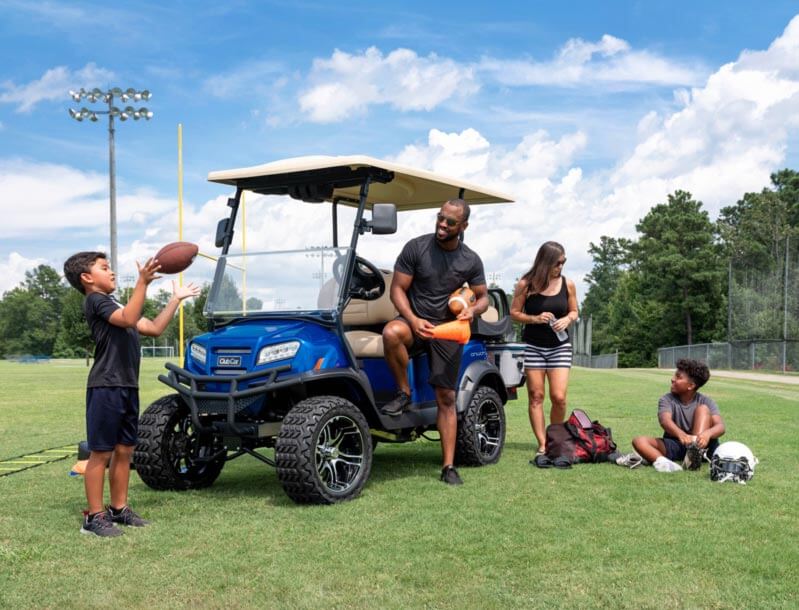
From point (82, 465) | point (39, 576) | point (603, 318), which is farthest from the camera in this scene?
point (603, 318)

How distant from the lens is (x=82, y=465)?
7.78 metres

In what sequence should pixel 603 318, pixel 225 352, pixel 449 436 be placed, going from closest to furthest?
pixel 225 352
pixel 449 436
pixel 603 318

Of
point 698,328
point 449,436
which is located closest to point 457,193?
point 449,436

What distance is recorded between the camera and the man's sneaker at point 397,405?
7078mm

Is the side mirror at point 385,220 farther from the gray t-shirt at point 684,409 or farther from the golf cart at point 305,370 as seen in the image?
the gray t-shirt at point 684,409

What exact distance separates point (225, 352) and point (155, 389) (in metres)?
17.2

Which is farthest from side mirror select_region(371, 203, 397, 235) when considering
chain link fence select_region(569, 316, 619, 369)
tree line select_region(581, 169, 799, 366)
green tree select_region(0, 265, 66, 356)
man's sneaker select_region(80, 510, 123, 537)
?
green tree select_region(0, 265, 66, 356)

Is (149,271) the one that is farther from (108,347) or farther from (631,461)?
(631,461)

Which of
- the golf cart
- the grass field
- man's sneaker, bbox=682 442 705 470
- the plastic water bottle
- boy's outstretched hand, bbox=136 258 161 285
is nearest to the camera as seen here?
the grass field

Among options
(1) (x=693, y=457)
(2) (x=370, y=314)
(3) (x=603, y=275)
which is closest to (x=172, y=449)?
(2) (x=370, y=314)

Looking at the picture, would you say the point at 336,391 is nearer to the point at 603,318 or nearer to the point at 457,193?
the point at 457,193

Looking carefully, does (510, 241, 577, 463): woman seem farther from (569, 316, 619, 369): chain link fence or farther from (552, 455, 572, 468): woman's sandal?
(569, 316, 619, 369): chain link fence

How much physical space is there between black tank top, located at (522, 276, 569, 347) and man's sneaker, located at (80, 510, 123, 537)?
4167mm

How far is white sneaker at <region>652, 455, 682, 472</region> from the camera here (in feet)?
24.6
